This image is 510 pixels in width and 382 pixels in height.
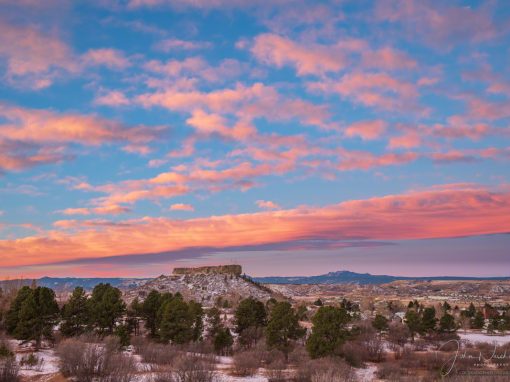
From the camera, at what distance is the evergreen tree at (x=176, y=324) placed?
45.6 meters

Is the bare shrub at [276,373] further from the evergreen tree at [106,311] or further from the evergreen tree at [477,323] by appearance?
the evergreen tree at [477,323]

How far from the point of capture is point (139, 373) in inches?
1131

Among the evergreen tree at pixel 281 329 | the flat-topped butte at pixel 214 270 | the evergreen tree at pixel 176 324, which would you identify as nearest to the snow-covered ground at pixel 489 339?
the evergreen tree at pixel 281 329

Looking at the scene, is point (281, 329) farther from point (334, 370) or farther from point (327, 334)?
point (334, 370)

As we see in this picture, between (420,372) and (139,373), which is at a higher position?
(139,373)

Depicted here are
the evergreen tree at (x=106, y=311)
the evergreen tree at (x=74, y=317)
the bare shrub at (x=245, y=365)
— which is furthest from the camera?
the evergreen tree at (x=106, y=311)

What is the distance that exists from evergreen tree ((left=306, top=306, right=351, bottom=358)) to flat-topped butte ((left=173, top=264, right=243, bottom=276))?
10919cm

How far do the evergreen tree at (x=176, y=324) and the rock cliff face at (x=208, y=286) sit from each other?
6495 centimetres

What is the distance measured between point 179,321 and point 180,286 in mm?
90260

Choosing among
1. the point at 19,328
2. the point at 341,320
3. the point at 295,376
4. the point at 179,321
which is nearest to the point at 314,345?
the point at 341,320

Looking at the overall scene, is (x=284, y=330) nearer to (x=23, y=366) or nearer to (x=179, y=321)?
(x=179, y=321)

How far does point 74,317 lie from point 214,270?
109 m

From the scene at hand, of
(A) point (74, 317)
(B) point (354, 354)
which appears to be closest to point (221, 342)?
(B) point (354, 354)

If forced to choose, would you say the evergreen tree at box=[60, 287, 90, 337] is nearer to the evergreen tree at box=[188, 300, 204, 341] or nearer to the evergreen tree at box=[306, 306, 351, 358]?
the evergreen tree at box=[188, 300, 204, 341]
